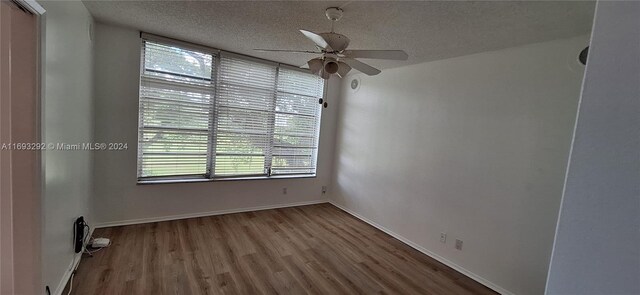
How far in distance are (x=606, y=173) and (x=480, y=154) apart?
243cm

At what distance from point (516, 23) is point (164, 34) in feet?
11.8

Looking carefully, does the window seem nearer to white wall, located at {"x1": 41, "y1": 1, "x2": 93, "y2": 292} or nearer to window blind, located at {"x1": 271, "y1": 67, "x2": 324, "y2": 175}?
window blind, located at {"x1": 271, "y1": 67, "x2": 324, "y2": 175}

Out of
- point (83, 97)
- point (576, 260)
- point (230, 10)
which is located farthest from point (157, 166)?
point (576, 260)

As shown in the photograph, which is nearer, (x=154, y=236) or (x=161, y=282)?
(x=161, y=282)

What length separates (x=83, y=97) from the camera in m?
2.53

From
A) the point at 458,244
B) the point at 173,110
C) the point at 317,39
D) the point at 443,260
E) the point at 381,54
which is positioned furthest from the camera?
the point at 173,110

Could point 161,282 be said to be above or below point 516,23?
below

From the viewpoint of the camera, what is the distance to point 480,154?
9.16ft

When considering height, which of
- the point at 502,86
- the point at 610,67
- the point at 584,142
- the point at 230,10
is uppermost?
the point at 230,10

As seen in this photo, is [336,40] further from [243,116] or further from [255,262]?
[243,116]

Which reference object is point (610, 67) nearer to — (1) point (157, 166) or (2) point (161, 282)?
(2) point (161, 282)

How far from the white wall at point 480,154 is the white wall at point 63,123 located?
346cm

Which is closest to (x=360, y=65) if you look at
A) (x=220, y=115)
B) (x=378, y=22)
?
(x=378, y=22)

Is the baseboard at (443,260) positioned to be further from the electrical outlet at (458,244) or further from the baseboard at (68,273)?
the baseboard at (68,273)
